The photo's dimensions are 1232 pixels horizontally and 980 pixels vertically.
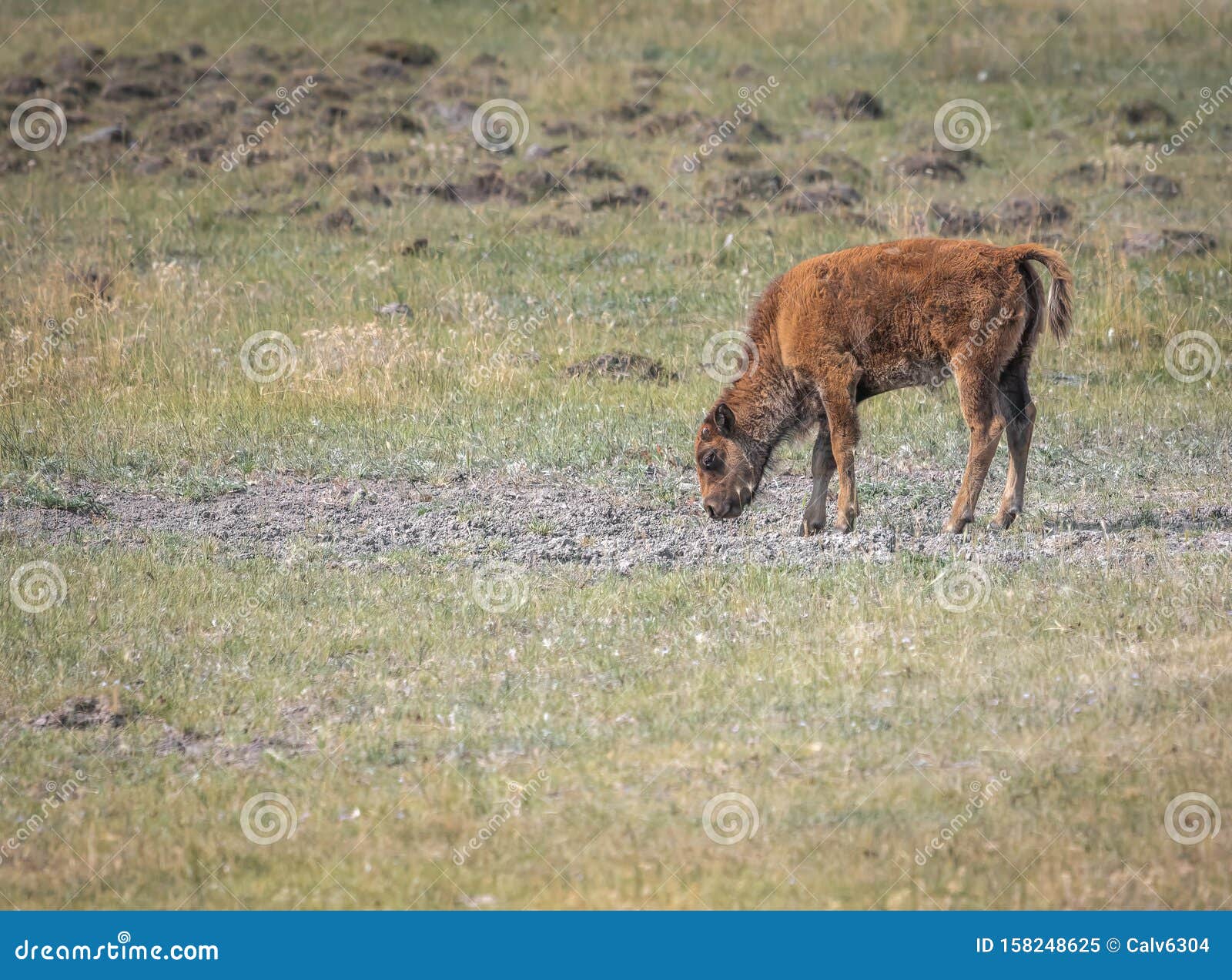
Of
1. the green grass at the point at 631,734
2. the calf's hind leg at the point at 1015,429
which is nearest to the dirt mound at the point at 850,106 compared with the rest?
the calf's hind leg at the point at 1015,429

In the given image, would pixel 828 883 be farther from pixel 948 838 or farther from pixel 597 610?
pixel 597 610

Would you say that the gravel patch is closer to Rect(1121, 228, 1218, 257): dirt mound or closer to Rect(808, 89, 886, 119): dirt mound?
Rect(1121, 228, 1218, 257): dirt mound

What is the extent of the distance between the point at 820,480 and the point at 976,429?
1.20m

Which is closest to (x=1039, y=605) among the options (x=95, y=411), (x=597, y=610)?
(x=597, y=610)

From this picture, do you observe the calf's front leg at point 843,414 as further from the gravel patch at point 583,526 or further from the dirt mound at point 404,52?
the dirt mound at point 404,52

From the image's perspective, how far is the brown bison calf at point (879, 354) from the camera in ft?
31.8

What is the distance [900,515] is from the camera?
424 inches

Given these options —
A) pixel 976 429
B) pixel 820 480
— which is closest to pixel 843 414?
pixel 820 480

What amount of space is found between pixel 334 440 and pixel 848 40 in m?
20.4

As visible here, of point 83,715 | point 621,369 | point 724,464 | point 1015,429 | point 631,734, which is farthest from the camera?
point 621,369

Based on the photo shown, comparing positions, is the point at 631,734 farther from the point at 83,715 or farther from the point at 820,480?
the point at 820,480


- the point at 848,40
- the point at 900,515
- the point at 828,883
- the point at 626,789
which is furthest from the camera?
the point at 848,40

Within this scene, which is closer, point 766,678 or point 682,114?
point 766,678

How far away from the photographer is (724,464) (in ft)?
34.1
